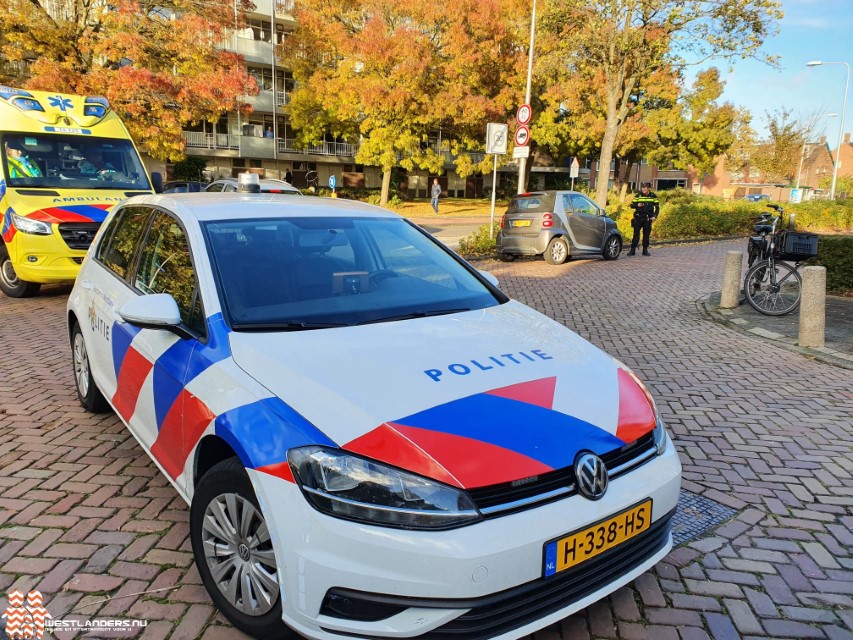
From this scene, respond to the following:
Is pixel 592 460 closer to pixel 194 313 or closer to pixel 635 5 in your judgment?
pixel 194 313

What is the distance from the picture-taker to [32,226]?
323 inches

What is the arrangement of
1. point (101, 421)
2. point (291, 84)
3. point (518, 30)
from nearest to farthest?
point (101, 421) < point (518, 30) < point (291, 84)

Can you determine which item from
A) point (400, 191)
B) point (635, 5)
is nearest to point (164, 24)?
point (635, 5)

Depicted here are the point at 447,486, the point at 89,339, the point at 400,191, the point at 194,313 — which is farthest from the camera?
the point at 400,191

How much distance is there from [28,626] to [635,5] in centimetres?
2195

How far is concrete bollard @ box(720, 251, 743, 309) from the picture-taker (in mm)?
9250

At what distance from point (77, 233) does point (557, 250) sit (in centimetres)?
934

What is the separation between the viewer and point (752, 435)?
183 inches

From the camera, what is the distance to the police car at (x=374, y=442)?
78.9 inches

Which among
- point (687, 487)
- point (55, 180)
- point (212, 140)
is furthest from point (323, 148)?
point (687, 487)

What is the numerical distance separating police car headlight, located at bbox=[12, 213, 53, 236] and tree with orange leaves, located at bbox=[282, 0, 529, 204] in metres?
23.1

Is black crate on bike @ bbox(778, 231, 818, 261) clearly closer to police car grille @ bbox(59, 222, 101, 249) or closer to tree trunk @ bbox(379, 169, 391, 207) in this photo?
police car grille @ bbox(59, 222, 101, 249)

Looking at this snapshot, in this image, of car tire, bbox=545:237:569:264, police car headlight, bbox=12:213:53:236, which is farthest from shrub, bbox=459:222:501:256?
police car headlight, bbox=12:213:53:236

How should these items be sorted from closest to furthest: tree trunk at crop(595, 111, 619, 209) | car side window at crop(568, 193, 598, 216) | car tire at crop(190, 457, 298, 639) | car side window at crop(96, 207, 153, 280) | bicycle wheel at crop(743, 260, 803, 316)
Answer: car tire at crop(190, 457, 298, 639), car side window at crop(96, 207, 153, 280), bicycle wheel at crop(743, 260, 803, 316), car side window at crop(568, 193, 598, 216), tree trunk at crop(595, 111, 619, 209)
